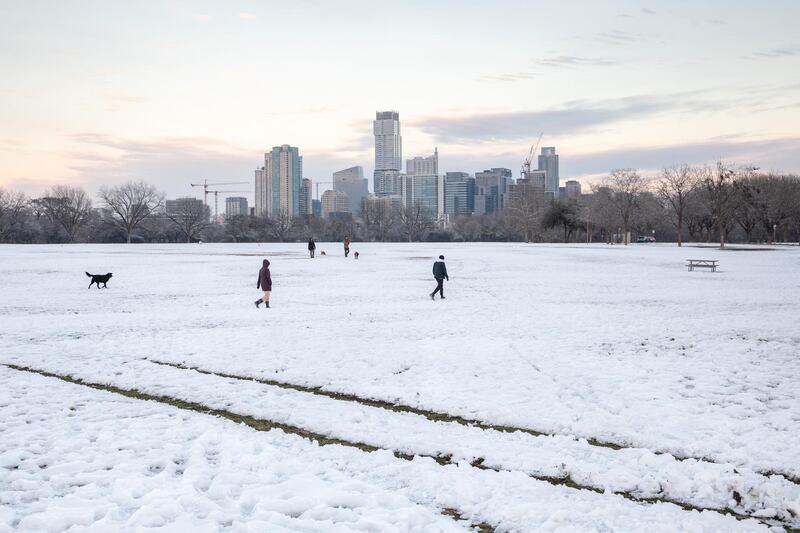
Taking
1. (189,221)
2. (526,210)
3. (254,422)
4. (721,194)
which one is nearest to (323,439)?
(254,422)

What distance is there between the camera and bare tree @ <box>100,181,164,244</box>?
401 ft

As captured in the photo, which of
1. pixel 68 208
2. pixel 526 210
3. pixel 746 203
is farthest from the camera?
pixel 68 208

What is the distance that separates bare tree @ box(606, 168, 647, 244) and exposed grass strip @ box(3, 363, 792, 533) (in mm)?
86585

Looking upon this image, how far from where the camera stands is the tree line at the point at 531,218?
85.7m

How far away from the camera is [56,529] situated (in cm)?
572

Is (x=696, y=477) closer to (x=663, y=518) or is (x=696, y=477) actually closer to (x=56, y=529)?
(x=663, y=518)

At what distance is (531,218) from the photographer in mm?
108688

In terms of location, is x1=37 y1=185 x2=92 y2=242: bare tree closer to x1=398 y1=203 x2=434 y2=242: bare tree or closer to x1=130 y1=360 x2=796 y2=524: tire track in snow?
x1=398 y1=203 x2=434 y2=242: bare tree

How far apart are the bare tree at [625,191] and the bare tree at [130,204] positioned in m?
91.4

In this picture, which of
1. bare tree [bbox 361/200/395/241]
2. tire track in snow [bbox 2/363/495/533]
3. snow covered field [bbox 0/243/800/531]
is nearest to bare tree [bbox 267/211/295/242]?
bare tree [bbox 361/200/395/241]

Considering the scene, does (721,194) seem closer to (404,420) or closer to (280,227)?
(404,420)

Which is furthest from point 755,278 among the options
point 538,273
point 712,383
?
point 712,383

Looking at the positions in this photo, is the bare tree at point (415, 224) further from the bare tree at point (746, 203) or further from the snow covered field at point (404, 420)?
the snow covered field at point (404, 420)

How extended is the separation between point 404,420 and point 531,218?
10302 cm
